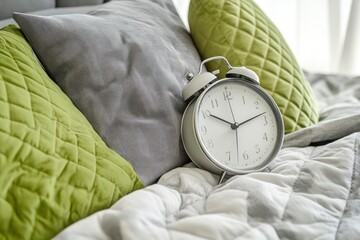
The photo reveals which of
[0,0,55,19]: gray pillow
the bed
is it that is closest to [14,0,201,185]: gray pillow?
the bed

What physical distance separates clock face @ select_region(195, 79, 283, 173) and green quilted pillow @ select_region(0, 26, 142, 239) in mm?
196

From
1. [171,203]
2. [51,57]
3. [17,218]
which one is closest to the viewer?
[17,218]

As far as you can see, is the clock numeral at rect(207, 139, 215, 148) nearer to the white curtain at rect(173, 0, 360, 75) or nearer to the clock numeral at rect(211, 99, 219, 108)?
the clock numeral at rect(211, 99, 219, 108)

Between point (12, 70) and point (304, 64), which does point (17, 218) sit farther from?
point (304, 64)

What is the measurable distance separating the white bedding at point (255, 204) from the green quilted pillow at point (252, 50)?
15 cm

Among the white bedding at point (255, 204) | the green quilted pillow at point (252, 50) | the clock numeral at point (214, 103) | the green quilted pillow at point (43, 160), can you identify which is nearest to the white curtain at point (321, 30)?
the green quilted pillow at point (252, 50)

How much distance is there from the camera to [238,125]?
36.7 inches

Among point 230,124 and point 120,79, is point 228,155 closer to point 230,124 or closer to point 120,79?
point 230,124

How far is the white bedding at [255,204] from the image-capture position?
2.07ft

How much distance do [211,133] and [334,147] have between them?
278 mm

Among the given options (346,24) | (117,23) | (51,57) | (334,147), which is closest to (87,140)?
(51,57)

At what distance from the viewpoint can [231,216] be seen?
70 centimetres

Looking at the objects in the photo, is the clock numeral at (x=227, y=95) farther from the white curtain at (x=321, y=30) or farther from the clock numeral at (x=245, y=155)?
the white curtain at (x=321, y=30)

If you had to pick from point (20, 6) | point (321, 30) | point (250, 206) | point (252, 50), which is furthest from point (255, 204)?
point (321, 30)
